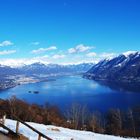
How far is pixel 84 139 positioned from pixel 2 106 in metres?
58.6

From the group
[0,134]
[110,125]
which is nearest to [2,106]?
[110,125]

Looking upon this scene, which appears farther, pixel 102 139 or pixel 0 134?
pixel 102 139

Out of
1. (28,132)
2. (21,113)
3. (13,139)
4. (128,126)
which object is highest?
(13,139)

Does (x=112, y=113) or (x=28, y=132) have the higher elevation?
(x=28, y=132)

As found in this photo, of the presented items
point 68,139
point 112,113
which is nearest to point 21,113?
point 112,113

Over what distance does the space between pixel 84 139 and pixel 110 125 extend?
7041cm

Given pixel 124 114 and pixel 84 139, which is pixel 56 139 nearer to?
pixel 84 139

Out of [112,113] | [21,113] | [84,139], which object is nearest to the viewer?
[84,139]

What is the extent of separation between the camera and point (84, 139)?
27.3 meters

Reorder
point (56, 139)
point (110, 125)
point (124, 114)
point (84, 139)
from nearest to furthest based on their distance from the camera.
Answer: point (56, 139) < point (84, 139) < point (110, 125) < point (124, 114)

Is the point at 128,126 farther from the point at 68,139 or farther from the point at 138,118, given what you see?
the point at 68,139

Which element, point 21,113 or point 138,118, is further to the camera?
point 138,118

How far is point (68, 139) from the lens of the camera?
24.5m

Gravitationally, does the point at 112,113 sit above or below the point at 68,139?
below
